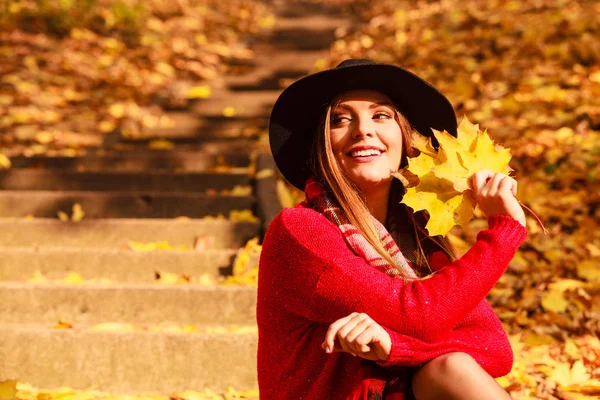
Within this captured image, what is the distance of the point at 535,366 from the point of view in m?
2.75

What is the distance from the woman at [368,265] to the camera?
5.48 feet

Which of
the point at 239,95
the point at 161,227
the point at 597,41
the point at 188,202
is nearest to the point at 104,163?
the point at 188,202

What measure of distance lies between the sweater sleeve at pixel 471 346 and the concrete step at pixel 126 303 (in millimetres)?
1376

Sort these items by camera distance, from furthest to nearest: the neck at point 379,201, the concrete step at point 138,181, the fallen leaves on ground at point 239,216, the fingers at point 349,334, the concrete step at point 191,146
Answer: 1. the concrete step at point 191,146
2. the concrete step at point 138,181
3. the fallen leaves on ground at point 239,216
4. the neck at point 379,201
5. the fingers at point 349,334

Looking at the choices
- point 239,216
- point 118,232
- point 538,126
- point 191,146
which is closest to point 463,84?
point 538,126

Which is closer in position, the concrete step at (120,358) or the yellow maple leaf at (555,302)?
the concrete step at (120,358)

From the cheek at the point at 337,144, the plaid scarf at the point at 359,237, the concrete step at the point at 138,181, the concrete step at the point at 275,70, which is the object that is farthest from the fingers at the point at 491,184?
the concrete step at the point at 275,70

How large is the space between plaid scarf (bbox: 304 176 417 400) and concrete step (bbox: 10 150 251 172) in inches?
129

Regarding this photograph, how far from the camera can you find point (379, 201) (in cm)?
213

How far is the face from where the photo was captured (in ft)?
6.47

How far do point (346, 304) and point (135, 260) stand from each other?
2.07 metres

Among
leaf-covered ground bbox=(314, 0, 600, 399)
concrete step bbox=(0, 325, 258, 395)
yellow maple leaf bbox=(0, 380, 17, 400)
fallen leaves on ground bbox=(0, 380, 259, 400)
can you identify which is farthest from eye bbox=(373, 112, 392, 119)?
yellow maple leaf bbox=(0, 380, 17, 400)

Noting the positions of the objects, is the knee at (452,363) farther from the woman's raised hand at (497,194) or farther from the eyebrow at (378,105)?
the eyebrow at (378,105)

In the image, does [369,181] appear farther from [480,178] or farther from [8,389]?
[8,389]
